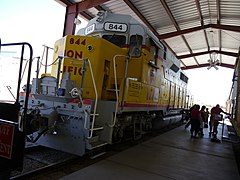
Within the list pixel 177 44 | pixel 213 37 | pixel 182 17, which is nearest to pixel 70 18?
pixel 182 17

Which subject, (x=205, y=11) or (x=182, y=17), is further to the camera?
(x=182, y=17)

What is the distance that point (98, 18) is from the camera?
6.35m

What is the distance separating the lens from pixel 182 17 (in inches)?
629

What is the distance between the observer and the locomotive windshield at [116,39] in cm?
620

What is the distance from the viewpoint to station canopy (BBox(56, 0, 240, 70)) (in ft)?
41.0

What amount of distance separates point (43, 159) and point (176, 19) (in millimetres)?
14364

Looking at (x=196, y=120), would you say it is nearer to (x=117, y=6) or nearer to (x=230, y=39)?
(x=117, y=6)

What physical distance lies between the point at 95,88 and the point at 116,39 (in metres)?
2.37

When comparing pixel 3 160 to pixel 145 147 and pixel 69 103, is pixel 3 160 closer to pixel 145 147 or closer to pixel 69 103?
pixel 69 103

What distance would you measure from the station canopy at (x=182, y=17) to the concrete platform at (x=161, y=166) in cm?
830

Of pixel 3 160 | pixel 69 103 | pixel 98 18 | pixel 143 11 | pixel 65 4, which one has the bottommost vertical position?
pixel 3 160

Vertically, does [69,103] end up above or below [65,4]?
below

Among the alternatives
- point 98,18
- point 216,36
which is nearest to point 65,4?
point 98,18

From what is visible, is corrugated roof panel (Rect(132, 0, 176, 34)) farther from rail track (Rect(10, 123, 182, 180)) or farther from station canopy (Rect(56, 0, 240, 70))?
rail track (Rect(10, 123, 182, 180))
